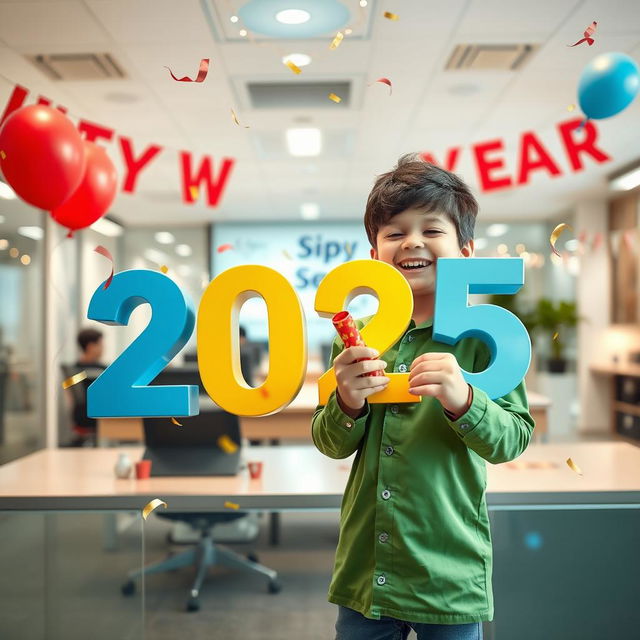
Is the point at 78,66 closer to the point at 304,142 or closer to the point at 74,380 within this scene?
the point at 304,142

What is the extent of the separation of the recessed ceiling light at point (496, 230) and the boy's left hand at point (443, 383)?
27.9 feet

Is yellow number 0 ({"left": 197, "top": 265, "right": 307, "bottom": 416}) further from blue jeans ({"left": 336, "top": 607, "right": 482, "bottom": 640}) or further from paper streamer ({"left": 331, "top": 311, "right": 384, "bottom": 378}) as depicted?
blue jeans ({"left": 336, "top": 607, "right": 482, "bottom": 640})

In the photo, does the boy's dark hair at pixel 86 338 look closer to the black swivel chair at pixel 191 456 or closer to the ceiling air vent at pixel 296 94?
the ceiling air vent at pixel 296 94

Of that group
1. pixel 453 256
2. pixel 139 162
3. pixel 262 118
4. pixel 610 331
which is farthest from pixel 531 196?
pixel 453 256

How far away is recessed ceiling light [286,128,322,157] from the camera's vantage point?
4828 millimetres

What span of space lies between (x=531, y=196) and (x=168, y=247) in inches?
188

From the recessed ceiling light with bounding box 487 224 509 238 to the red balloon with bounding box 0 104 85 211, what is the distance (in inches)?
317

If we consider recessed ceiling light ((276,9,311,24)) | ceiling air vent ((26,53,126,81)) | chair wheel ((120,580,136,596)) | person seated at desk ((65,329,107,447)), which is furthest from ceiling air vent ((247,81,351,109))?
chair wheel ((120,580,136,596))

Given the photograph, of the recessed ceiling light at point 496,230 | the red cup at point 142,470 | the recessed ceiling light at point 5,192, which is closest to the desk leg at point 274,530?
the red cup at point 142,470

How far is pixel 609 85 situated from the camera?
1.95 m

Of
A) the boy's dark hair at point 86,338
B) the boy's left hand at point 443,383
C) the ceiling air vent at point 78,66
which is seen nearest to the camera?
the boy's left hand at point 443,383

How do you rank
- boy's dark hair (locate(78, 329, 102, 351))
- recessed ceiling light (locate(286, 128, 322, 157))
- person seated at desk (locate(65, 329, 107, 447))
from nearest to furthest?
person seated at desk (locate(65, 329, 107, 447)) → boy's dark hair (locate(78, 329, 102, 351)) → recessed ceiling light (locate(286, 128, 322, 157))

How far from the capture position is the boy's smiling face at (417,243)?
3.77 ft

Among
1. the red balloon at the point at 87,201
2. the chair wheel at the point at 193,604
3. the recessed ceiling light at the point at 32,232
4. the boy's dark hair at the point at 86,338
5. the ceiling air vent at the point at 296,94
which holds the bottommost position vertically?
the chair wheel at the point at 193,604
